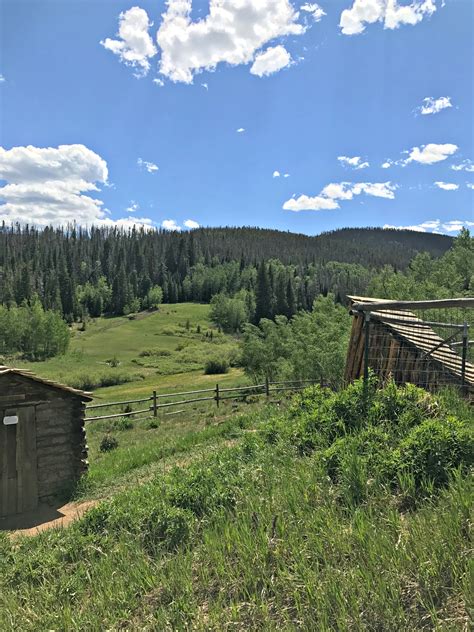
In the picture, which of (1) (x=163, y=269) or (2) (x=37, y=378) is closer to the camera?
(2) (x=37, y=378)

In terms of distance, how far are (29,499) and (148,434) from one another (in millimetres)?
7955

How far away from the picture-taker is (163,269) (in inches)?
5669

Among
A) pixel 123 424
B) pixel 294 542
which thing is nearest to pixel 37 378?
pixel 294 542

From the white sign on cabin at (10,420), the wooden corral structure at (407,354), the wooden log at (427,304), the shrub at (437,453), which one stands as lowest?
the white sign on cabin at (10,420)

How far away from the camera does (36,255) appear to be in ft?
430

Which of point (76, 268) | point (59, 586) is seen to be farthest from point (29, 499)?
point (76, 268)

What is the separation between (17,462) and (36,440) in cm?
67

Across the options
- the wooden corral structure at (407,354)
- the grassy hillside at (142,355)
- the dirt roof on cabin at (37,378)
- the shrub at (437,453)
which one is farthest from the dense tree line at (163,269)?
the shrub at (437,453)

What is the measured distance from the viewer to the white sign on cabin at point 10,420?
10.4 metres

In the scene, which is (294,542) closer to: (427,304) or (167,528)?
(167,528)

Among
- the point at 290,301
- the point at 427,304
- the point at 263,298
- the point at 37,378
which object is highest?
the point at 427,304

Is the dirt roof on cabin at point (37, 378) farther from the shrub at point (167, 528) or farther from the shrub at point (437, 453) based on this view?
the shrub at point (437, 453)

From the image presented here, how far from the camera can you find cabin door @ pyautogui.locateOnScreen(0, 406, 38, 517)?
10305mm

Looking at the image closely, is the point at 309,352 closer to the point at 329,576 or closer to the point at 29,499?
the point at 29,499
